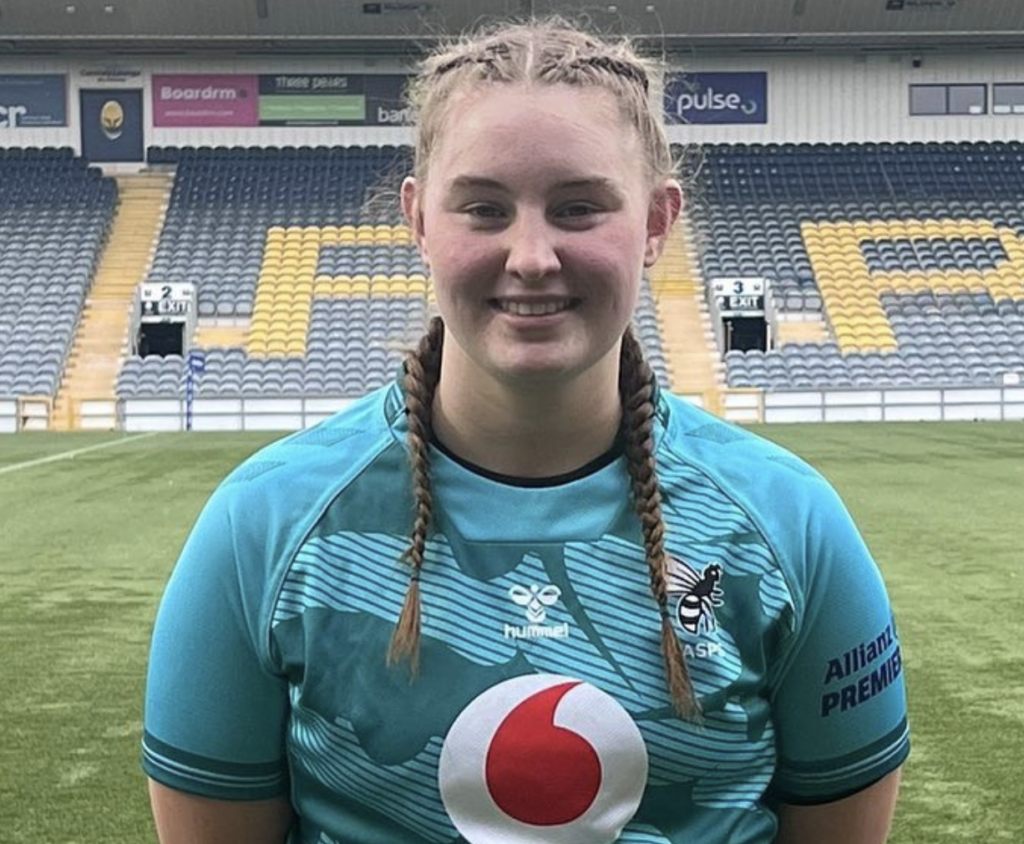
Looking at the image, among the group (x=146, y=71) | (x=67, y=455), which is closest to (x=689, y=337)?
(x=67, y=455)

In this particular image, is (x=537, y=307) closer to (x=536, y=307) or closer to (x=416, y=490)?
(x=536, y=307)

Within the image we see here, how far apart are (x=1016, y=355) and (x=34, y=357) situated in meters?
16.2

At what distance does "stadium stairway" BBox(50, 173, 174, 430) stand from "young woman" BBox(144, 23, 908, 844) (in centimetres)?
2131

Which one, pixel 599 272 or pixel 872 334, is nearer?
pixel 599 272

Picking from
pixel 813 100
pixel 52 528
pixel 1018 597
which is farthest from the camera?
pixel 813 100

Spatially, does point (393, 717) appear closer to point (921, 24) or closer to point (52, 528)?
point (52, 528)

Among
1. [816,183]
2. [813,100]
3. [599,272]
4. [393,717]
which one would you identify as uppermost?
[813,100]

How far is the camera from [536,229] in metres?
1.42

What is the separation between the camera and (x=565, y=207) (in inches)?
56.2

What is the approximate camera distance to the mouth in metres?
1.42

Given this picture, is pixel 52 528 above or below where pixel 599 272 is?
below

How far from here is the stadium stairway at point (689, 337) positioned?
23.3 m

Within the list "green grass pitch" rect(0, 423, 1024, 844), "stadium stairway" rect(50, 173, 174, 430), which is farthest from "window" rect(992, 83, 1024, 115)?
"green grass pitch" rect(0, 423, 1024, 844)

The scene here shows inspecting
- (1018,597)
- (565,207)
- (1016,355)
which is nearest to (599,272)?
(565,207)
